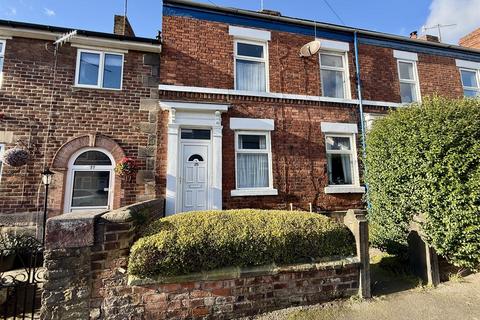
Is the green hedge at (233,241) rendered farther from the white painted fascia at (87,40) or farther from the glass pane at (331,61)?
the glass pane at (331,61)

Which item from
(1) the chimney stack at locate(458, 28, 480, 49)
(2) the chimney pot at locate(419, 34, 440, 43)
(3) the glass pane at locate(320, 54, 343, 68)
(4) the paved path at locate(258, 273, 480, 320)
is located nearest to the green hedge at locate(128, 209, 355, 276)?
(4) the paved path at locate(258, 273, 480, 320)

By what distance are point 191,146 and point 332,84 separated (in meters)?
5.10

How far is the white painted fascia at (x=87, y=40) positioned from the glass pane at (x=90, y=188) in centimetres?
343

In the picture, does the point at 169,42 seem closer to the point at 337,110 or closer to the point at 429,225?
the point at 337,110

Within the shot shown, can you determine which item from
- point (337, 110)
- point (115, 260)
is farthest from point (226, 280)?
point (337, 110)

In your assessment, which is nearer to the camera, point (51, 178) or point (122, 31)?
point (51, 178)

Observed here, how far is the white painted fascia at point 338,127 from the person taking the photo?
24.8 feet

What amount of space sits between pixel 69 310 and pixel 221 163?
454cm

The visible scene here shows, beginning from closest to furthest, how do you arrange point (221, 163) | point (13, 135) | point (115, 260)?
1. point (115, 260)
2. point (13, 135)
3. point (221, 163)

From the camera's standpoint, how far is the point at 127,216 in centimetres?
275

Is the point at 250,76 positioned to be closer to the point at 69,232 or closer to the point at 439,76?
the point at 69,232

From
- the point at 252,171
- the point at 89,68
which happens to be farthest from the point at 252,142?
the point at 89,68

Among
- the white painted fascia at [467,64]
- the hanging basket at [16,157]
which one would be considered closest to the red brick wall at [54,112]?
the hanging basket at [16,157]

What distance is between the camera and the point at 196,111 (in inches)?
264
